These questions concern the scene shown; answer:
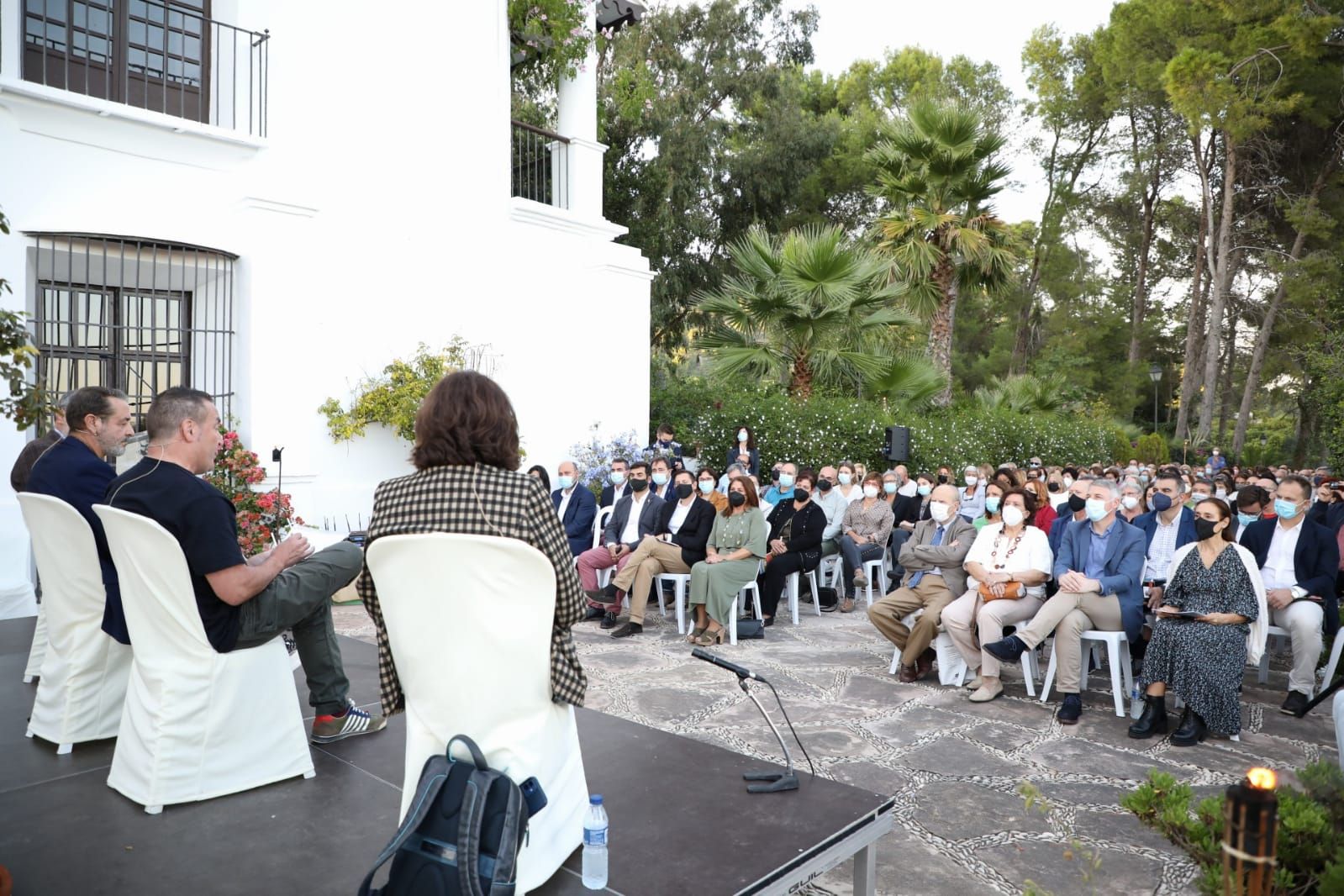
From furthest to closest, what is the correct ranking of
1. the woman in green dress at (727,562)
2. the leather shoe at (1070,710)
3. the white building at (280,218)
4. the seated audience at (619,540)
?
the seated audience at (619,540), the white building at (280,218), the woman in green dress at (727,562), the leather shoe at (1070,710)

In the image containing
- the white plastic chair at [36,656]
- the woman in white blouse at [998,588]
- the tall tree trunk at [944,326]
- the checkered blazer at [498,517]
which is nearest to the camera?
the checkered blazer at [498,517]

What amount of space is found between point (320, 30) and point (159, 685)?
351 inches

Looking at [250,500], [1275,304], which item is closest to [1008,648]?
[250,500]

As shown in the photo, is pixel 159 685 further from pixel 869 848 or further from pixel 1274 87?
pixel 1274 87

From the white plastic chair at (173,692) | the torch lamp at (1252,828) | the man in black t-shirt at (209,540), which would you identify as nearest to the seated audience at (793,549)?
the man in black t-shirt at (209,540)

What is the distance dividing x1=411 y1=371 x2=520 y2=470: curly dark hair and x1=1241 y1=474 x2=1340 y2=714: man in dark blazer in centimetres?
531

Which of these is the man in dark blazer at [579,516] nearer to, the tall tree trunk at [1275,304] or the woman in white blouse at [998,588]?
the woman in white blouse at [998,588]

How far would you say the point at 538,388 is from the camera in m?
12.0

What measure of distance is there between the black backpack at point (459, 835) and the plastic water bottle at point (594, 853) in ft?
0.94

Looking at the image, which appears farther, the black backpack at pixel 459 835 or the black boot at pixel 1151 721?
the black boot at pixel 1151 721

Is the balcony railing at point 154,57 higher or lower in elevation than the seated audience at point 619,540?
higher

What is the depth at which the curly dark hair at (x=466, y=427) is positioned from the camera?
8.68 feet

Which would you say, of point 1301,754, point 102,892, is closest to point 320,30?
point 102,892

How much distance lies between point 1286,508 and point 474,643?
245 inches
